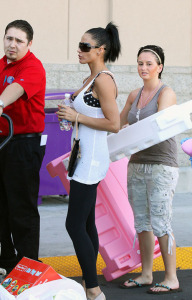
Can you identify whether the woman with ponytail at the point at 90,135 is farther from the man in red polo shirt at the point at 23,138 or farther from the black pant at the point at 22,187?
the black pant at the point at 22,187

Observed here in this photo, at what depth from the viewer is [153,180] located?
4.61 m

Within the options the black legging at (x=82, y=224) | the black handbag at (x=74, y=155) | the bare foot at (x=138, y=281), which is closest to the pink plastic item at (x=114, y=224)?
the bare foot at (x=138, y=281)

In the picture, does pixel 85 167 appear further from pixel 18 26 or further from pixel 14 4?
pixel 14 4

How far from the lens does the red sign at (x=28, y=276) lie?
3.92 metres

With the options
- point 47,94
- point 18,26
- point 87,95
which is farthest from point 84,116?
point 47,94

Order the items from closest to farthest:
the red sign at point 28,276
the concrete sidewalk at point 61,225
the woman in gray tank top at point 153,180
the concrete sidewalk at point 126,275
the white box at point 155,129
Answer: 1. the red sign at point 28,276
2. the white box at point 155,129
3. the woman in gray tank top at point 153,180
4. the concrete sidewalk at point 126,275
5. the concrete sidewalk at point 61,225

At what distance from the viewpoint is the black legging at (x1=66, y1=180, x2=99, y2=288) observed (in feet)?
14.0

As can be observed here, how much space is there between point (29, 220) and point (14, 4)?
14.8 ft

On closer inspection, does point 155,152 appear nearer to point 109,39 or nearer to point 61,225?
point 109,39

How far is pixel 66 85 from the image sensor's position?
29.3 feet

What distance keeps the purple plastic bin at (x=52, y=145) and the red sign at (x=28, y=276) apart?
3.56 m

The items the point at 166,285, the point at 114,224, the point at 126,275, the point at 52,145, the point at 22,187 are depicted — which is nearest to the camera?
the point at 166,285

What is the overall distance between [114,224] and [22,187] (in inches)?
27.6

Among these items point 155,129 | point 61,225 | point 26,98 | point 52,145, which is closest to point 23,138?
point 26,98
